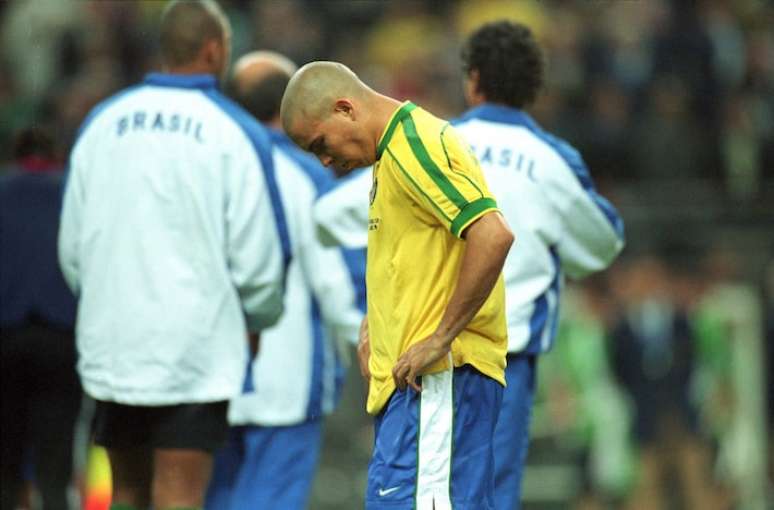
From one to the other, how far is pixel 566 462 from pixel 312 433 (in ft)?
22.9

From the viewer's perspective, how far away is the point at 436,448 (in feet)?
17.3

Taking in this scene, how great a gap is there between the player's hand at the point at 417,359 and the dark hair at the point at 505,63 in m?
1.89

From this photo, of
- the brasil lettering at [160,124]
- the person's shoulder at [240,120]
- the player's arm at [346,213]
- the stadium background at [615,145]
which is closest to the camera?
the brasil lettering at [160,124]

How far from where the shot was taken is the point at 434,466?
5242 millimetres

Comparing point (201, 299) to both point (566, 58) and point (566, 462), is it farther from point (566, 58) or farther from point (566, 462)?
point (566, 58)

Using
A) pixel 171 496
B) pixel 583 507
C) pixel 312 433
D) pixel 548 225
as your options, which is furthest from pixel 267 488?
pixel 583 507

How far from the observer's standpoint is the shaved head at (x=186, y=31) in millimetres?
6598

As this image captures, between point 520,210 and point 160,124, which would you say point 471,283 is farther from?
point 160,124

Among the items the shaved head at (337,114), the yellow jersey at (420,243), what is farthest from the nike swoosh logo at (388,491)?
the shaved head at (337,114)

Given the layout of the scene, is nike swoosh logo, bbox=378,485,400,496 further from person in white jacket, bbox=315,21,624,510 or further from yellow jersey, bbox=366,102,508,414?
person in white jacket, bbox=315,21,624,510

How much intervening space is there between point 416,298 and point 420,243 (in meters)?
0.18

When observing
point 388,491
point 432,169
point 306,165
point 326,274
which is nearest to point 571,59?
point 306,165

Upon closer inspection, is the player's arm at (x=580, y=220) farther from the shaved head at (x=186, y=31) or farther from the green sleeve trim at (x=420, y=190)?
the green sleeve trim at (x=420, y=190)

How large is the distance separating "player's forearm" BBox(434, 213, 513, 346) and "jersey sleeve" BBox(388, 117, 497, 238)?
4 cm
